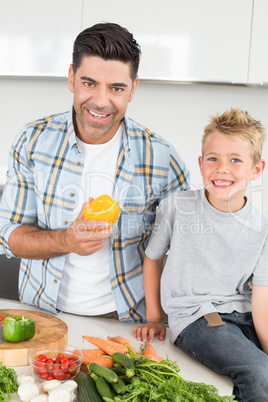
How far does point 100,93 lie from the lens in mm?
1486

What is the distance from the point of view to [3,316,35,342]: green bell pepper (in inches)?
45.6

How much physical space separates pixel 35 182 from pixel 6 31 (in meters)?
1.34

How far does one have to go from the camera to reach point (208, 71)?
95.3 inches

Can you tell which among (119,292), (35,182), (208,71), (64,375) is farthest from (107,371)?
(208,71)

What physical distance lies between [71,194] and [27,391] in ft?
2.50

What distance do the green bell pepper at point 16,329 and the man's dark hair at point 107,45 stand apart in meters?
0.79

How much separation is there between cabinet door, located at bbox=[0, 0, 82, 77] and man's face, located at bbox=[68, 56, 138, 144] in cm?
104

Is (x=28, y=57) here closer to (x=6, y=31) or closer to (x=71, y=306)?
(x=6, y=31)

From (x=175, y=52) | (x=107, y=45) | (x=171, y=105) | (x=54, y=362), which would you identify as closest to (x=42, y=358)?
(x=54, y=362)

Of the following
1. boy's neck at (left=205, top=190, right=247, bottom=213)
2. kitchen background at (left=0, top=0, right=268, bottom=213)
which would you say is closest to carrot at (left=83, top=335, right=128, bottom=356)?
boy's neck at (left=205, top=190, right=247, bottom=213)

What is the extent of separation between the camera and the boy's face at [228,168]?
4.54 feet

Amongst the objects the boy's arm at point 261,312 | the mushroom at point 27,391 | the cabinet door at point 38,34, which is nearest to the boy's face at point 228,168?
the boy's arm at point 261,312

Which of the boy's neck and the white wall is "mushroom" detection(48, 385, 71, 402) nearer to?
the boy's neck

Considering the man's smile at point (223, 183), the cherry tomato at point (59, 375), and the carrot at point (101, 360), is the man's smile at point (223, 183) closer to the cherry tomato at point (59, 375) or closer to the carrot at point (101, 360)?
the carrot at point (101, 360)
